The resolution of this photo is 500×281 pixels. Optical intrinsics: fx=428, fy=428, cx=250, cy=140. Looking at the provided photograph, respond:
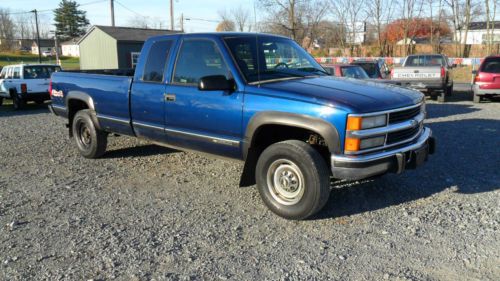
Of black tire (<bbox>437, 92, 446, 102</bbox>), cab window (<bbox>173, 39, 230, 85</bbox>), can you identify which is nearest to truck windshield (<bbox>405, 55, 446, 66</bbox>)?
black tire (<bbox>437, 92, 446, 102</bbox>)

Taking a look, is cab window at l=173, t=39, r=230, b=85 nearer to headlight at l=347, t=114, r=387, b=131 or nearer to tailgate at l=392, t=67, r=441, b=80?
headlight at l=347, t=114, r=387, b=131

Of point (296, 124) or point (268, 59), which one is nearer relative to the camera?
point (296, 124)

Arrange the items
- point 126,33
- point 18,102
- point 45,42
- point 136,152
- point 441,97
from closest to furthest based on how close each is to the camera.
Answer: point 136,152, point 441,97, point 18,102, point 126,33, point 45,42

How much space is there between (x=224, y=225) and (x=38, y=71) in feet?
46.0

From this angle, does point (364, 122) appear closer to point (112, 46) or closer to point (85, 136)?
point (85, 136)

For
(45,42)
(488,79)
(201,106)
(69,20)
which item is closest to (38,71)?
(201,106)

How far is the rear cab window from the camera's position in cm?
1391

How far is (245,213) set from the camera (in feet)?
15.3

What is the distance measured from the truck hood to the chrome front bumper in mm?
445

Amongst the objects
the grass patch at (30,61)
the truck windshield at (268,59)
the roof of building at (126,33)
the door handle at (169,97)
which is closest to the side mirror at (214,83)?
the truck windshield at (268,59)

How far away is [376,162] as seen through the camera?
4.12 meters

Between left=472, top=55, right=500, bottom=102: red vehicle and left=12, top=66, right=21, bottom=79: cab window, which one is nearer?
left=472, top=55, right=500, bottom=102: red vehicle

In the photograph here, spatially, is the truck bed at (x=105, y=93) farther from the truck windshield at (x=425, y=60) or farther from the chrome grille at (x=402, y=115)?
the truck windshield at (x=425, y=60)

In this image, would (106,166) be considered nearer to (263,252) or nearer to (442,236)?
(263,252)
